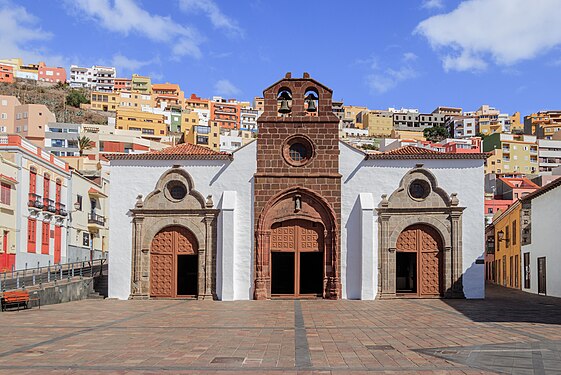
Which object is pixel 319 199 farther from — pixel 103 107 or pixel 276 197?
pixel 103 107

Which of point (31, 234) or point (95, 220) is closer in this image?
point (31, 234)

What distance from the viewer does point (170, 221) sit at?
27.3 m

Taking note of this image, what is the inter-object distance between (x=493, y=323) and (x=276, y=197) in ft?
38.4

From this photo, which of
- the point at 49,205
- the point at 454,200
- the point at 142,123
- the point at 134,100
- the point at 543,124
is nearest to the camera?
the point at 454,200

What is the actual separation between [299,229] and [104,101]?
109m

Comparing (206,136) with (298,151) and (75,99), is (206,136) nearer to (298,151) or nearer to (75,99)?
(75,99)

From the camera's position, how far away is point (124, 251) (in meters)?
27.2

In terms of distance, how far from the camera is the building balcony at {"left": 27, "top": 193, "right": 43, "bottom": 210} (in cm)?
3919

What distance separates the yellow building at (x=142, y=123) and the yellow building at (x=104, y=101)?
47.3ft

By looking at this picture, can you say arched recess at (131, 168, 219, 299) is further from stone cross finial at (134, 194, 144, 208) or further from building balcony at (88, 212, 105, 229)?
building balcony at (88, 212, 105, 229)

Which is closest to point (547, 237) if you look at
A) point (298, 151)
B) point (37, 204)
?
point (298, 151)

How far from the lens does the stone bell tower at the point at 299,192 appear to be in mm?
26797

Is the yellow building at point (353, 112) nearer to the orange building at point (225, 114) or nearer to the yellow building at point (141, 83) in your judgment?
the orange building at point (225, 114)

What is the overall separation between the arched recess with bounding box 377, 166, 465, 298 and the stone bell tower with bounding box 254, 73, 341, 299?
1.86 m
